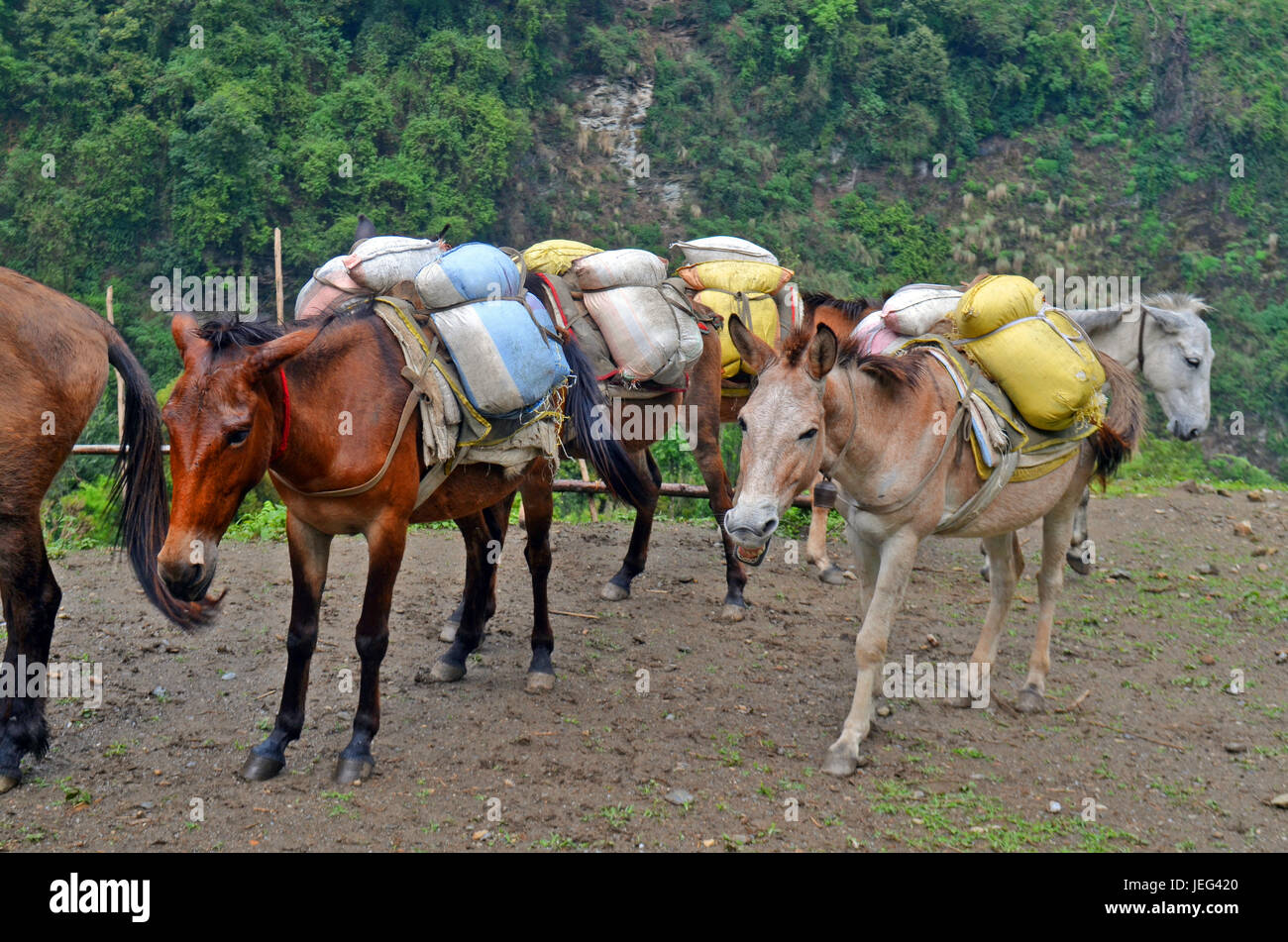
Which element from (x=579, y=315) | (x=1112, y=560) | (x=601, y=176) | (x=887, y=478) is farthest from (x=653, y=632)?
(x=601, y=176)

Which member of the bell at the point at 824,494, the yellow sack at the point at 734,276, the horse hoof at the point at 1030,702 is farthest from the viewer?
the yellow sack at the point at 734,276

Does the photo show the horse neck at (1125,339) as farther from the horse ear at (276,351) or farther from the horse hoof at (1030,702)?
the horse ear at (276,351)

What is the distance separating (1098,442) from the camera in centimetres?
559

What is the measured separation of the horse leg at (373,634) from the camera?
14.2 feet

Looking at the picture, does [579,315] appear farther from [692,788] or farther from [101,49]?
[101,49]

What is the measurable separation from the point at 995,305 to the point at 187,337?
3539 millimetres

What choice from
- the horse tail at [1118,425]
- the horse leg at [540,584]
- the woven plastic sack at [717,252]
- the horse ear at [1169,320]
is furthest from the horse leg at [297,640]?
the horse ear at [1169,320]

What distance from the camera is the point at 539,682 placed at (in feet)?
18.2

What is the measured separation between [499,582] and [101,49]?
94.2 ft

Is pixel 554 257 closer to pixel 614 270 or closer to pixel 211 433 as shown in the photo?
pixel 614 270

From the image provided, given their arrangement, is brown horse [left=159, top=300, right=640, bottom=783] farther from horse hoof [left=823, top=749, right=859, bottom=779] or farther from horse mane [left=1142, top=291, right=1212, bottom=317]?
horse mane [left=1142, top=291, right=1212, bottom=317]

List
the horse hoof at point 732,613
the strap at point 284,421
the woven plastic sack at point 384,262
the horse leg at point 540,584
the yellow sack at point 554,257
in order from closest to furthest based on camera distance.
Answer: the strap at point 284,421, the woven plastic sack at point 384,262, the horse leg at point 540,584, the yellow sack at point 554,257, the horse hoof at point 732,613

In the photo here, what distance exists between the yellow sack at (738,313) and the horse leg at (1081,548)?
8.88 feet

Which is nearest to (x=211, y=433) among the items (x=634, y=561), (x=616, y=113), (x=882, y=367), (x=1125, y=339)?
(x=882, y=367)
